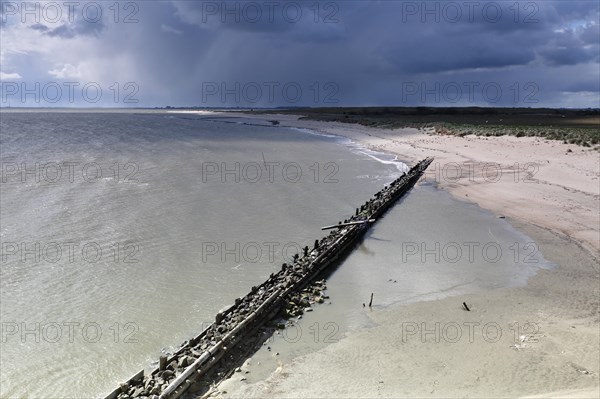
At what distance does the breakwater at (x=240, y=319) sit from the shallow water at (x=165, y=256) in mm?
829

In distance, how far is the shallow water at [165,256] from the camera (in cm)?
1139

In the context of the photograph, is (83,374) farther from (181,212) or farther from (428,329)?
(181,212)

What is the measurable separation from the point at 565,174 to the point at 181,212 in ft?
87.5

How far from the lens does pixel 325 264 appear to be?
54.7 ft

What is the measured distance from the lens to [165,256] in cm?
1727

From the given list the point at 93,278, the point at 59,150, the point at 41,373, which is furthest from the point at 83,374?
the point at 59,150

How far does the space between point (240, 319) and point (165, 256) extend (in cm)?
655
